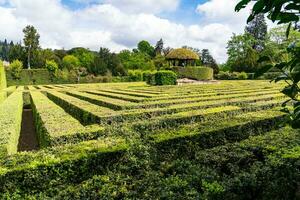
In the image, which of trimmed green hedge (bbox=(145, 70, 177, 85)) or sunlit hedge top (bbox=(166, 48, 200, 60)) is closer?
trimmed green hedge (bbox=(145, 70, 177, 85))

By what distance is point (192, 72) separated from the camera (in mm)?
39875

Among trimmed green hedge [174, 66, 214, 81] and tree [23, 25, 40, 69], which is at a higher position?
tree [23, 25, 40, 69]

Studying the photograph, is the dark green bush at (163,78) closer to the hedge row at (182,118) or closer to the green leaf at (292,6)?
the hedge row at (182,118)

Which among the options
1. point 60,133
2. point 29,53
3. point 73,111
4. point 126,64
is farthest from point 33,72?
point 60,133

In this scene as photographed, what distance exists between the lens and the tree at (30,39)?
5831 cm

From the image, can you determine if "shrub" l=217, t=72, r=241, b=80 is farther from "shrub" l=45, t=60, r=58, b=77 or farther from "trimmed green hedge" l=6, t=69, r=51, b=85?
"trimmed green hedge" l=6, t=69, r=51, b=85

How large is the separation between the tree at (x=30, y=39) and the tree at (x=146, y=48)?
3671cm

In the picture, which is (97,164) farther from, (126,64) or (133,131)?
(126,64)

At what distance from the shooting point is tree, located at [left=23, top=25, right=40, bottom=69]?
58.3 meters

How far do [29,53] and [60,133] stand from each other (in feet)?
192

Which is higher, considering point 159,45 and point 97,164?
point 159,45

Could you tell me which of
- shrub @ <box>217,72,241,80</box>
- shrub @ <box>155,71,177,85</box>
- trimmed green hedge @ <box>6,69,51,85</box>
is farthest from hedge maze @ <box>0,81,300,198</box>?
trimmed green hedge @ <box>6,69,51,85</box>

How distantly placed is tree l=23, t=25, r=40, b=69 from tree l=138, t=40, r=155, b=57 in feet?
120

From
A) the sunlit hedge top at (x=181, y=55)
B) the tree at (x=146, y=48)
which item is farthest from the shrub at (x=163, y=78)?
the tree at (x=146, y=48)
